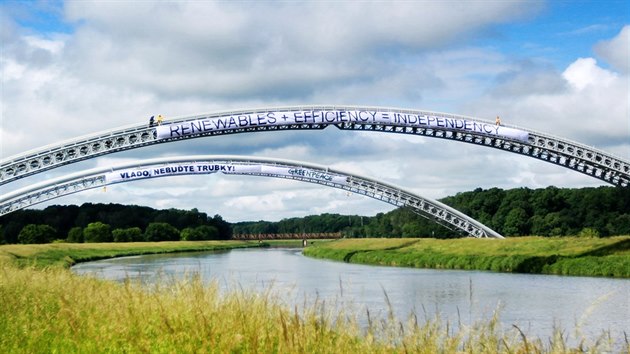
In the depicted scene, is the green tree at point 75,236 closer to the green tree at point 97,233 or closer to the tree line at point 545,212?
the green tree at point 97,233

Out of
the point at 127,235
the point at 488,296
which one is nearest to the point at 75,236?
the point at 127,235

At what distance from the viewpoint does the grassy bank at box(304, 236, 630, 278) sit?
1716 inches

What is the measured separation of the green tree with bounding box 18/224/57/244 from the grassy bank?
57.6 metres

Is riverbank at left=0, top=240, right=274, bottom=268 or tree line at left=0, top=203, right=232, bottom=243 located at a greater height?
tree line at left=0, top=203, right=232, bottom=243

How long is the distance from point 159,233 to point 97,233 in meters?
19.6

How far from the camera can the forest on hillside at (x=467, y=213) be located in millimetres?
104500

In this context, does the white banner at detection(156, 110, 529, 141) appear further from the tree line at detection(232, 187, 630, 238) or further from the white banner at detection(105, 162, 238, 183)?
the tree line at detection(232, 187, 630, 238)

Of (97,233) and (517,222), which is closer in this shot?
(517,222)

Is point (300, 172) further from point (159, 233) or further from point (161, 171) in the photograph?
Result: point (159, 233)

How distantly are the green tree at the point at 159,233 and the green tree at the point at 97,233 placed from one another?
11.6m

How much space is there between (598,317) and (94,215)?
146 m

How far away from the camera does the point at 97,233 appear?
126125 mm

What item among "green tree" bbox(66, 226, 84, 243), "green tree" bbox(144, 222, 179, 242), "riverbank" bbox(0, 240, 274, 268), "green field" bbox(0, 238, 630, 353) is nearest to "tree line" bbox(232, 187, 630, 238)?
"riverbank" bbox(0, 240, 274, 268)

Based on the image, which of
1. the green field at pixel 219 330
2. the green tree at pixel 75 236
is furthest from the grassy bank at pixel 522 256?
the green tree at pixel 75 236
